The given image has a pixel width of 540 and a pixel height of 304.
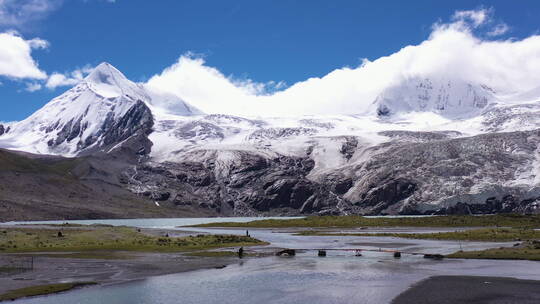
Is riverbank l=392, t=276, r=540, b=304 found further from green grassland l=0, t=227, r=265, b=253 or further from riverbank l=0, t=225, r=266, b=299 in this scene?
green grassland l=0, t=227, r=265, b=253

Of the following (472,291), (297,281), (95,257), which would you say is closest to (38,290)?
(297,281)

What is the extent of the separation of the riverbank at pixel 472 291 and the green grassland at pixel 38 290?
34.2 meters

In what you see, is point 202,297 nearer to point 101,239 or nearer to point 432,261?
Result: point 432,261

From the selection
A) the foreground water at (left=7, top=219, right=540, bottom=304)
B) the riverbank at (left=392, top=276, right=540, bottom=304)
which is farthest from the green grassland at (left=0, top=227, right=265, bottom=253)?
the riverbank at (left=392, top=276, right=540, bottom=304)

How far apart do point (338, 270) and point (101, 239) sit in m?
61.5

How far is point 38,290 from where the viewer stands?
6147 cm

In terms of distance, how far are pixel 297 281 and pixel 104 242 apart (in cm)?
6127

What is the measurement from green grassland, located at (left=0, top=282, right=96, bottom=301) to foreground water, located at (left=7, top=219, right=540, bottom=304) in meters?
1.64

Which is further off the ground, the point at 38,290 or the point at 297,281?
the point at 38,290

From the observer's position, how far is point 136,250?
107562 millimetres

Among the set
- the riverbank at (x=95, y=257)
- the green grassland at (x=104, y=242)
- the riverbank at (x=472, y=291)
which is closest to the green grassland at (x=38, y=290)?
the riverbank at (x=95, y=257)

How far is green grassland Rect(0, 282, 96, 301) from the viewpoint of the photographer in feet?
191

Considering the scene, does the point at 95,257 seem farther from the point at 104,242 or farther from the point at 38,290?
the point at 38,290

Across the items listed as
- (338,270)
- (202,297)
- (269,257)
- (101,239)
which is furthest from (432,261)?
(101,239)
